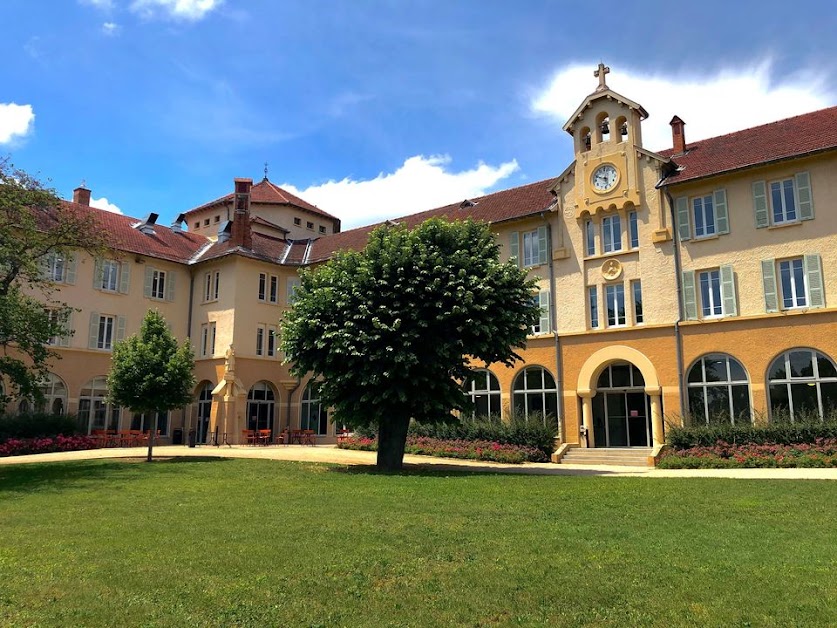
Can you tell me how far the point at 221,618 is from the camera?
5348 millimetres

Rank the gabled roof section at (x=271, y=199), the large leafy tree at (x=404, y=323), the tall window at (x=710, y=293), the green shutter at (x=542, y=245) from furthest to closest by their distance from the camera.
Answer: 1. the gabled roof section at (x=271, y=199)
2. the green shutter at (x=542, y=245)
3. the tall window at (x=710, y=293)
4. the large leafy tree at (x=404, y=323)

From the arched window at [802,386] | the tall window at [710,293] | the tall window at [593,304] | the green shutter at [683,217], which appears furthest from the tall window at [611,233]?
the arched window at [802,386]

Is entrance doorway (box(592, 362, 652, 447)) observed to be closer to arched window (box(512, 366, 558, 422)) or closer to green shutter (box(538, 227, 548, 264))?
arched window (box(512, 366, 558, 422))

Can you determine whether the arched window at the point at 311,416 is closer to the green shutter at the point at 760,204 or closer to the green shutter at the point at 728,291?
the green shutter at the point at 728,291

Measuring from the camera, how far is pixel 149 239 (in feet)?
119

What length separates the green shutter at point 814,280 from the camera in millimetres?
21812

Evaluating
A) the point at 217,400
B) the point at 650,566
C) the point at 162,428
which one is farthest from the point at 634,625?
the point at 162,428

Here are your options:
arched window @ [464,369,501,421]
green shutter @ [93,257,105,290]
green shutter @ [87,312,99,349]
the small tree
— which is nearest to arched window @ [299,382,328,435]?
arched window @ [464,369,501,421]

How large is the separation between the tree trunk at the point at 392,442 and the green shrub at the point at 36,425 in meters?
16.6

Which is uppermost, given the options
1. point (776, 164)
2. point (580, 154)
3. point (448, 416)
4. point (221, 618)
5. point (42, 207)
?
point (580, 154)

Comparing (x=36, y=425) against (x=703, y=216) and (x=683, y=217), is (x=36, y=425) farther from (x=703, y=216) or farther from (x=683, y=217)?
(x=703, y=216)

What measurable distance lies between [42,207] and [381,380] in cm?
1121

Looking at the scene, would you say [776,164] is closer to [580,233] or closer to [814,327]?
[814,327]

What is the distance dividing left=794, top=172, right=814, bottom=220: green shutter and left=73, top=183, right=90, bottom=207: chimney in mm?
35567
